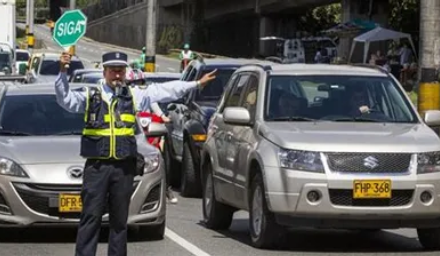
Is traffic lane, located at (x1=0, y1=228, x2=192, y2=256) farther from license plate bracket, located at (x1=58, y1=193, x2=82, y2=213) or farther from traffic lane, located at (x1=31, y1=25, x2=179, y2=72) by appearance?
traffic lane, located at (x1=31, y1=25, x2=179, y2=72)

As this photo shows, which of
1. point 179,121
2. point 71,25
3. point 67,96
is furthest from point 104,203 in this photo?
point 71,25

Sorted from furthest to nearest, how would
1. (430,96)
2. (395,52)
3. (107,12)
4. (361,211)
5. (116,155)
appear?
1. (107,12)
2. (395,52)
3. (430,96)
4. (361,211)
5. (116,155)

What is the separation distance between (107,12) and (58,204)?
3191 inches

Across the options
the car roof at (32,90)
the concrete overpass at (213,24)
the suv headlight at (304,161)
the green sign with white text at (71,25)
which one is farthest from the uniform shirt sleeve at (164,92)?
the concrete overpass at (213,24)

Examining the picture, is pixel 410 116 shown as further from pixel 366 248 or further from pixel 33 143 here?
pixel 33 143

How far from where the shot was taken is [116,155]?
27.1 ft

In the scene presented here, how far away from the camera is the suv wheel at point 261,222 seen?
1046 centimetres

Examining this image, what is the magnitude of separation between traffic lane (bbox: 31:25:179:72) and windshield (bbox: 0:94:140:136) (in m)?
42.4

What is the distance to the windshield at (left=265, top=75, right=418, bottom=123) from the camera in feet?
37.1

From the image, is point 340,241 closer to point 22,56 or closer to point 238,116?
point 238,116

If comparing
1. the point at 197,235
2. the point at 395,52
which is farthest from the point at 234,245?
the point at 395,52

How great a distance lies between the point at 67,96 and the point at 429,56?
34.3ft

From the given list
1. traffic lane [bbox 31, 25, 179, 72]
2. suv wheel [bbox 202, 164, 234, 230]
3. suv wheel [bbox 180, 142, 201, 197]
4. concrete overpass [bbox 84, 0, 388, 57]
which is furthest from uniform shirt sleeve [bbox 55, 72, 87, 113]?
concrete overpass [bbox 84, 0, 388, 57]

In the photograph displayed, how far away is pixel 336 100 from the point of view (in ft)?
Result: 37.7
